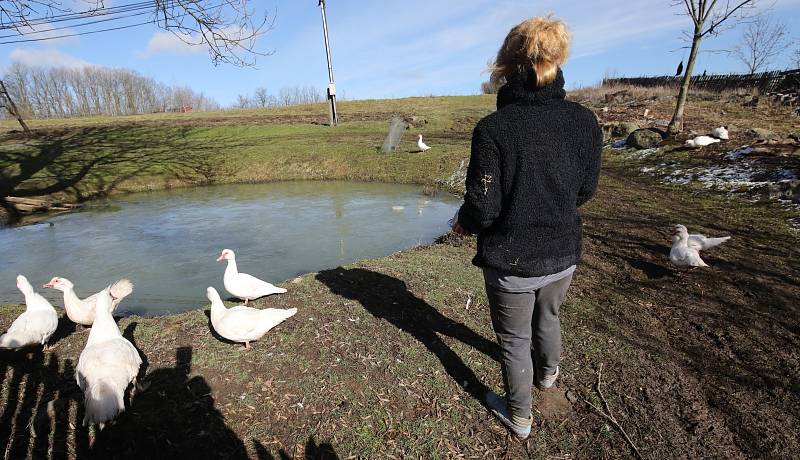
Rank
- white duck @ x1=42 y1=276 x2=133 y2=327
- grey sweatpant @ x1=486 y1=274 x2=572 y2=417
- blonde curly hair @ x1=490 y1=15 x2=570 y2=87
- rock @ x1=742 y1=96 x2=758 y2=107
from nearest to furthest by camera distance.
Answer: blonde curly hair @ x1=490 y1=15 x2=570 y2=87
grey sweatpant @ x1=486 y1=274 x2=572 y2=417
white duck @ x1=42 y1=276 x2=133 y2=327
rock @ x1=742 y1=96 x2=758 y2=107

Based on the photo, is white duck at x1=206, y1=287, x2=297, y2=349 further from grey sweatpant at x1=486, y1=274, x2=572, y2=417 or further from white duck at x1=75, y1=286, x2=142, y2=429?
grey sweatpant at x1=486, y1=274, x2=572, y2=417

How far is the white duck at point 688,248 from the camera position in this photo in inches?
212

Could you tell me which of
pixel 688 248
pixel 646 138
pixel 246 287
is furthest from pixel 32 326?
pixel 646 138

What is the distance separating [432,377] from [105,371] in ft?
8.52

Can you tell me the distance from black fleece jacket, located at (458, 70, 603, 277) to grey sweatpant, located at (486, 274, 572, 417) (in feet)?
0.64

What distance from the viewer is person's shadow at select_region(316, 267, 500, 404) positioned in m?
3.67

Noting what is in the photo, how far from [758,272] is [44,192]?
18.9 meters

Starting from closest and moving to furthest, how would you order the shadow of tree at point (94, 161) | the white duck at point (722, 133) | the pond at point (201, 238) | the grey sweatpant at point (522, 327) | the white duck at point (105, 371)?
the grey sweatpant at point (522, 327), the white duck at point (105, 371), the pond at point (201, 238), the white duck at point (722, 133), the shadow of tree at point (94, 161)

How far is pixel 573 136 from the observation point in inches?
87.3

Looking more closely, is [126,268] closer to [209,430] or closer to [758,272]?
[209,430]

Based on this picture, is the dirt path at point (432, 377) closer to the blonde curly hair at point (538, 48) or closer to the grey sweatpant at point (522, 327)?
the grey sweatpant at point (522, 327)

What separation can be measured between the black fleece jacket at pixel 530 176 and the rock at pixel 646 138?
43.9ft

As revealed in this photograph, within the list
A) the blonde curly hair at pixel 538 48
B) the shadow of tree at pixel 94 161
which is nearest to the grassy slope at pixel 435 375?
the blonde curly hair at pixel 538 48

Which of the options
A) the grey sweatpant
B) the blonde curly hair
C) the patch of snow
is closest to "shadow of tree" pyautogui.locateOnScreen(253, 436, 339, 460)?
the grey sweatpant
